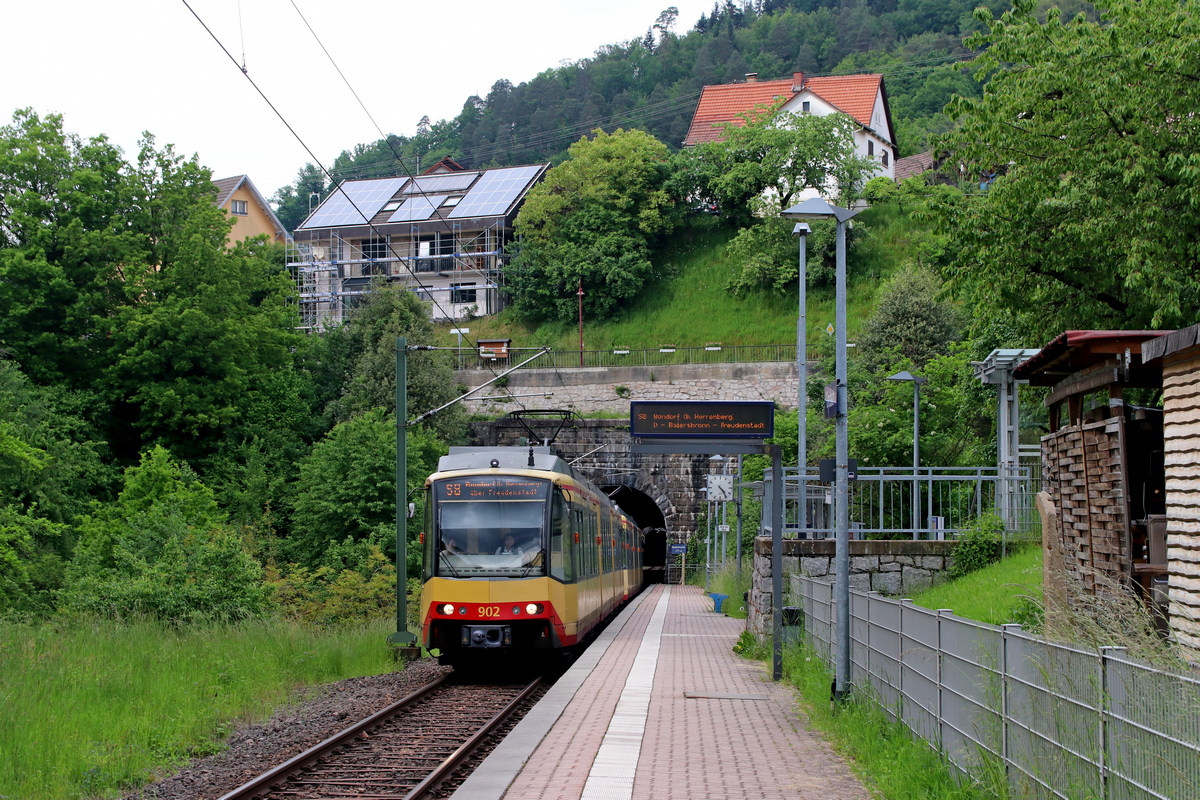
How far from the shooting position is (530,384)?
5088cm

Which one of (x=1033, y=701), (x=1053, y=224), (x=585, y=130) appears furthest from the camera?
(x=585, y=130)

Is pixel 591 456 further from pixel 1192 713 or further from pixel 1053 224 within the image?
pixel 1192 713

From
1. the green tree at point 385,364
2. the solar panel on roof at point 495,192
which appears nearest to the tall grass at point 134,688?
the green tree at point 385,364

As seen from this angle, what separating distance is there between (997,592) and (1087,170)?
7.65 metres

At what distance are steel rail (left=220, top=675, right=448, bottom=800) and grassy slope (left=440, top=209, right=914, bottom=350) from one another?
46.6 metres

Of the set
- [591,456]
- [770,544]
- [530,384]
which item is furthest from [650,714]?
[530,384]

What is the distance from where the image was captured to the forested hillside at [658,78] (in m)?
116

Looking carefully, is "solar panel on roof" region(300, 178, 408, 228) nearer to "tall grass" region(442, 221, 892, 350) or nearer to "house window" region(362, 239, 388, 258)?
"house window" region(362, 239, 388, 258)

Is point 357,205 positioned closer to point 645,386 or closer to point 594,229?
point 594,229

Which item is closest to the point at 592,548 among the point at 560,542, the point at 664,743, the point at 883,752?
the point at 560,542

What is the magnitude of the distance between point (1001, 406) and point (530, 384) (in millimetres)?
33176

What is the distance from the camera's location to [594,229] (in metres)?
67.1

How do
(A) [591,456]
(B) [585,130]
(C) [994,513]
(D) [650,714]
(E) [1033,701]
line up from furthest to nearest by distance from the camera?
(B) [585,130] → (A) [591,456] → (C) [994,513] → (D) [650,714] → (E) [1033,701]

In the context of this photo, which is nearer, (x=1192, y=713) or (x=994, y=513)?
(x=1192, y=713)
